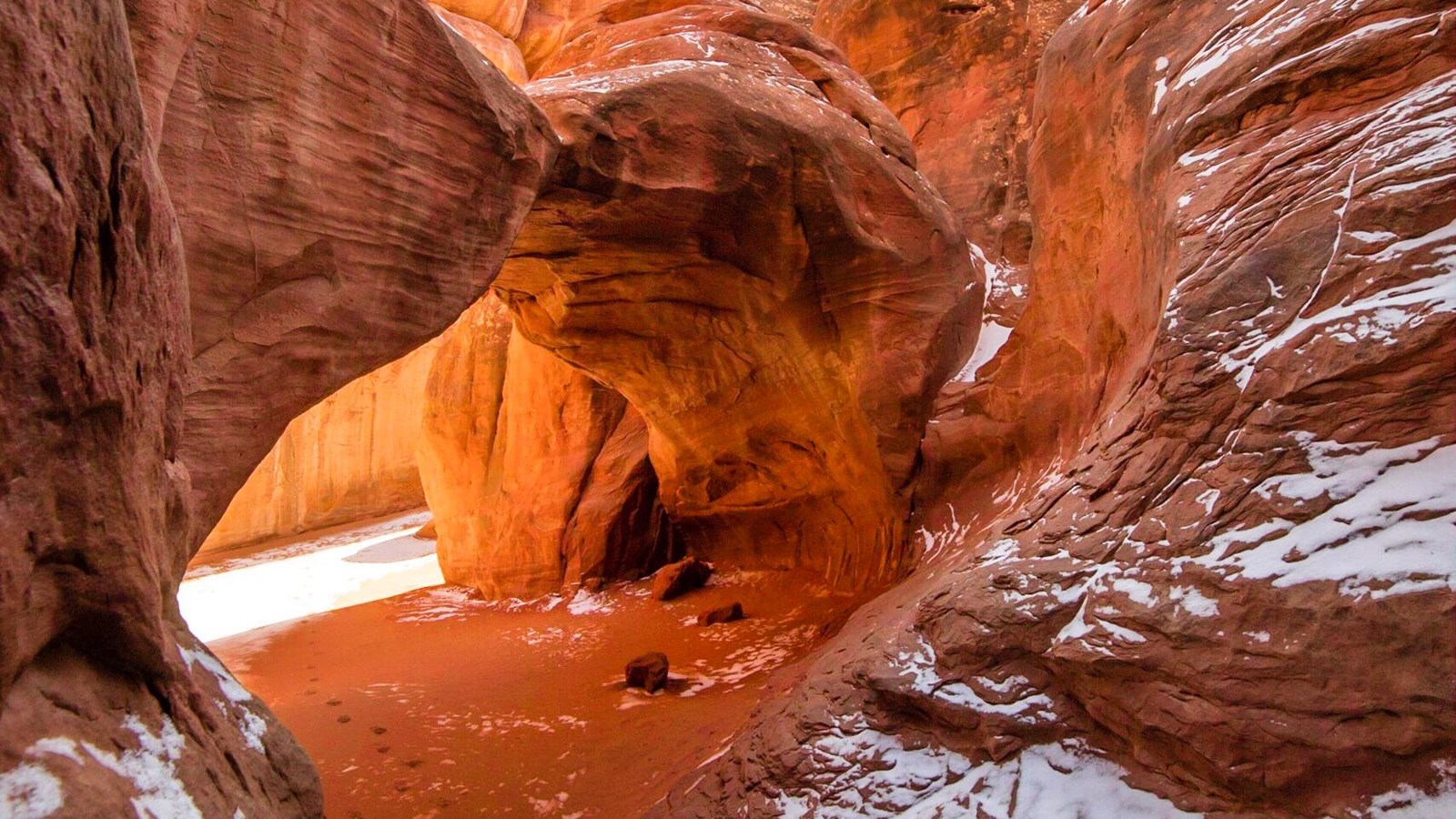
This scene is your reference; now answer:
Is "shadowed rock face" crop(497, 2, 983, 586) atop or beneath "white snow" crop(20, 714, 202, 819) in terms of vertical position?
atop

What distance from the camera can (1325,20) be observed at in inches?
138

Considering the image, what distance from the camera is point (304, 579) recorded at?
42.5ft

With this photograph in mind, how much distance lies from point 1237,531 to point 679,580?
7122mm

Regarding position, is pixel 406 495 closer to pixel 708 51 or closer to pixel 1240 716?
pixel 708 51

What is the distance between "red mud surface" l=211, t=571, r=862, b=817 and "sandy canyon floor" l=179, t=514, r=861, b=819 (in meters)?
0.02

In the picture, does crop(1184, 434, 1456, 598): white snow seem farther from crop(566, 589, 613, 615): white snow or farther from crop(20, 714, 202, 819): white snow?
crop(566, 589, 613, 615): white snow

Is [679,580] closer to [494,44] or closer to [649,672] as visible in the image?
[649,672]

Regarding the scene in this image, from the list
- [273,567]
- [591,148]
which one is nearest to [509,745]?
[591,148]

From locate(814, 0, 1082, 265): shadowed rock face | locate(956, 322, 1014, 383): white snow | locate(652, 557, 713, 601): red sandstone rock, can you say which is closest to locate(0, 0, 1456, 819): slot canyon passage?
locate(956, 322, 1014, 383): white snow

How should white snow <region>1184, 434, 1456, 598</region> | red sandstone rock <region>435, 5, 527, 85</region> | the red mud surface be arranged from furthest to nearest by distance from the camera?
red sandstone rock <region>435, 5, 527, 85</region> → the red mud surface → white snow <region>1184, 434, 1456, 598</region>

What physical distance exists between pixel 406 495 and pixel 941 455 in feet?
49.2

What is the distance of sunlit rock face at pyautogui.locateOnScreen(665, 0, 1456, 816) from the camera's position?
2592 mm

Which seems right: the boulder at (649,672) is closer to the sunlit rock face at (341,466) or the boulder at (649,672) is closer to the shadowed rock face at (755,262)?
the shadowed rock face at (755,262)

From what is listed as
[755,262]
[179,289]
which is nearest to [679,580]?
[755,262]
